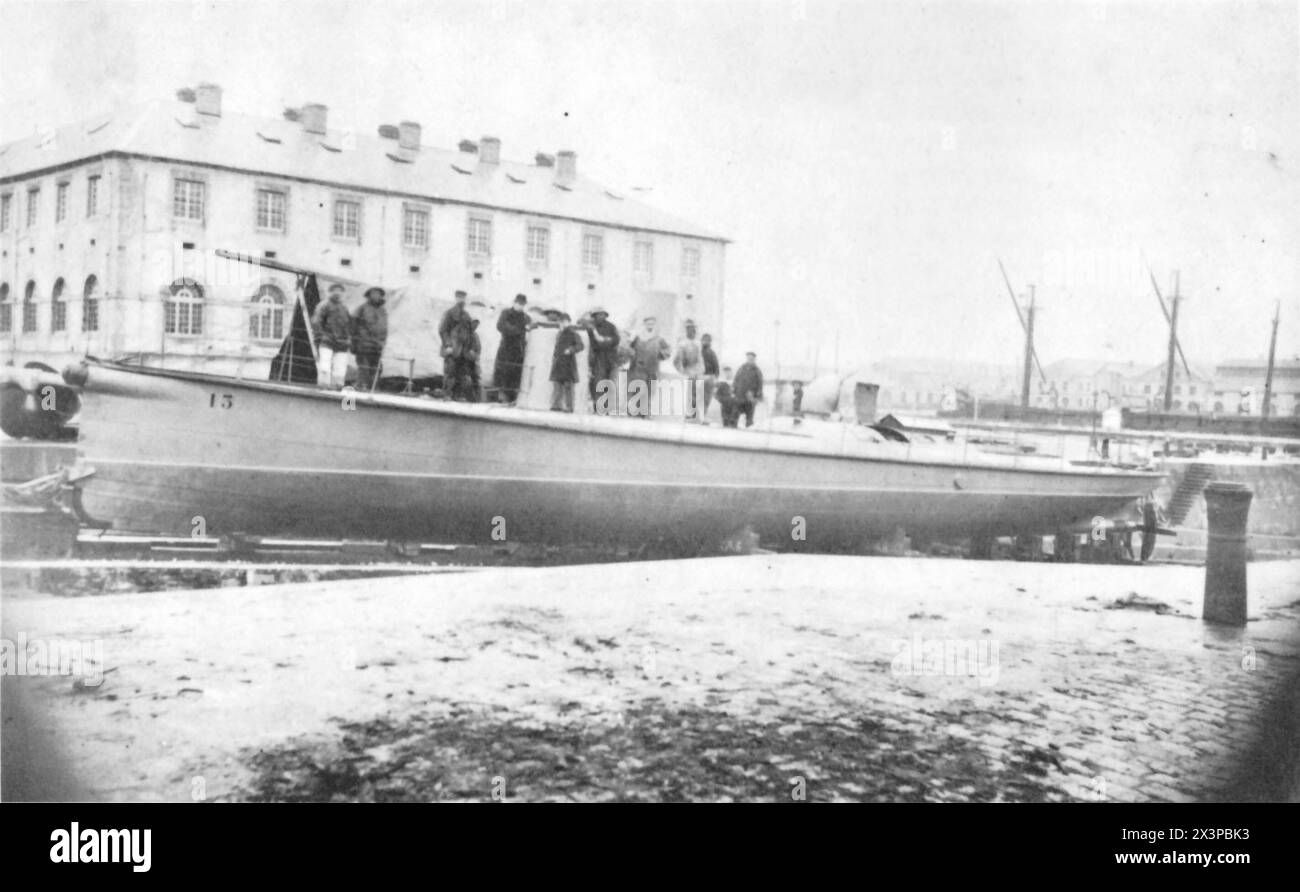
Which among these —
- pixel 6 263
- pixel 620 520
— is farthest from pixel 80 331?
pixel 620 520

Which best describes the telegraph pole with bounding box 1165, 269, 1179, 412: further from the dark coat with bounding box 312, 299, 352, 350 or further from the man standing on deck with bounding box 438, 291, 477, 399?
the dark coat with bounding box 312, 299, 352, 350

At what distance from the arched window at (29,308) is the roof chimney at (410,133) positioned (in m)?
2.13

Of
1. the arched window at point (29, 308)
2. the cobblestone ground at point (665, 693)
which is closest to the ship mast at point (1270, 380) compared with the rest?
the cobblestone ground at point (665, 693)

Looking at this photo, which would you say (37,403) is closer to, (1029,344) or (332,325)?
(332,325)

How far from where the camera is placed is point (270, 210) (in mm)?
5352

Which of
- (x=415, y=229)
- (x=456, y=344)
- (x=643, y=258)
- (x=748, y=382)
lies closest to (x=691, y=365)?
(x=748, y=382)

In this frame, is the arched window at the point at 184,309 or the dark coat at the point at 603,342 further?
the dark coat at the point at 603,342

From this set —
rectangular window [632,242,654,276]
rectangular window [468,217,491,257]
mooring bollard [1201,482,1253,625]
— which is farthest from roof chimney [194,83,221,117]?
mooring bollard [1201,482,1253,625]

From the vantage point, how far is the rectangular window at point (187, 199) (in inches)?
204

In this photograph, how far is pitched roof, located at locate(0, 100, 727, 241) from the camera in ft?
Result: 15.5

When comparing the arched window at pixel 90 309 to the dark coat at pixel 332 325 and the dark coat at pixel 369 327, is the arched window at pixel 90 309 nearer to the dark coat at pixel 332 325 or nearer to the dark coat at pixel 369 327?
the dark coat at pixel 332 325

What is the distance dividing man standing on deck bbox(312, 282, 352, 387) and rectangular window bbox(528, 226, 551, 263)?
49.8 inches

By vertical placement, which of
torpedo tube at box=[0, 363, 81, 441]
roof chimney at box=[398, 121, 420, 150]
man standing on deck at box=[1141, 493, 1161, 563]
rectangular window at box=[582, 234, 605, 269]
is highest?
roof chimney at box=[398, 121, 420, 150]

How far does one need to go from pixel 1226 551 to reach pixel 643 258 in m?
3.79
